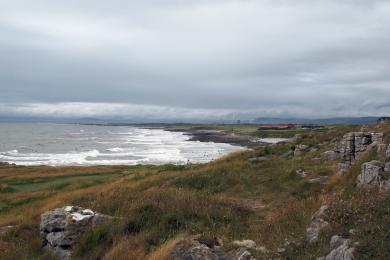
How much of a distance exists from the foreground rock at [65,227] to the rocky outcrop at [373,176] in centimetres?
759

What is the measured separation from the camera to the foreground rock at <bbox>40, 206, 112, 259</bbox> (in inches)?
407

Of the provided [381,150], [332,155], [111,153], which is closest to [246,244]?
[381,150]

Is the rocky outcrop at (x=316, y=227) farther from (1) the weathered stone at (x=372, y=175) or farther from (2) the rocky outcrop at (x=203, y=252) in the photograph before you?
(1) the weathered stone at (x=372, y=175)

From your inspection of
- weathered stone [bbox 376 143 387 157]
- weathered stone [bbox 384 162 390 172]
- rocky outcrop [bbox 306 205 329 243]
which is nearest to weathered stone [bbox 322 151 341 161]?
weathered stone [bbox 376 143 387 157]

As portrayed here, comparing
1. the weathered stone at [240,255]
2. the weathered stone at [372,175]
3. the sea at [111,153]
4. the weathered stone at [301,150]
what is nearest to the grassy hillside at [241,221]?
the weathered stone at [240,255]

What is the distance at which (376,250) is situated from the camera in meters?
6.20

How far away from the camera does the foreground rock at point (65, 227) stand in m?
10.3

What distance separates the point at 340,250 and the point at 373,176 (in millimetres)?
6370

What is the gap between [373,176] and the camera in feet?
39.9

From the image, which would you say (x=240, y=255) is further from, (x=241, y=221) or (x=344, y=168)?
(x=344, y=168)

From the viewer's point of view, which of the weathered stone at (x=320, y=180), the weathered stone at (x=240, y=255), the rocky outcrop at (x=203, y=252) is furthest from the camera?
the weathered stone at (x=320, y=180)

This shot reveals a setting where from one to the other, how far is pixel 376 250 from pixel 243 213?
6539mm

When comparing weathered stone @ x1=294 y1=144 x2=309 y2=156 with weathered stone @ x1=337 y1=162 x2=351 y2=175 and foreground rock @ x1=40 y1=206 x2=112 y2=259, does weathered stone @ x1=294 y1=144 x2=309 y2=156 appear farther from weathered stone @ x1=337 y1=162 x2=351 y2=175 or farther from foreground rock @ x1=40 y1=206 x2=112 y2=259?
foreground rock @ x1=40 y1=206 x2=112 y2=259

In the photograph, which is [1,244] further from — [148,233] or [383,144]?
[383,144]
